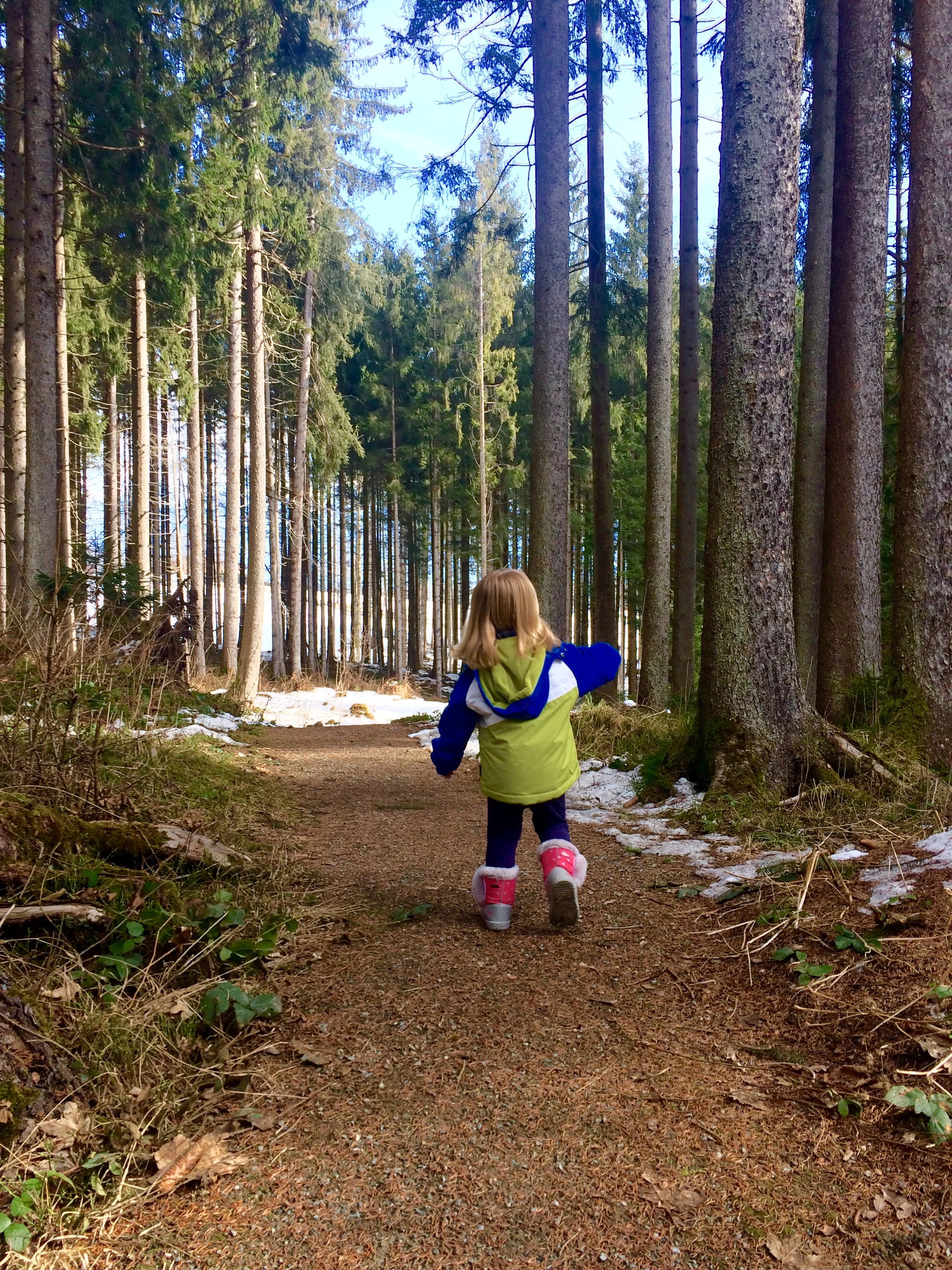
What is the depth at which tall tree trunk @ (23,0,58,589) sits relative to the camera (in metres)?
8.38

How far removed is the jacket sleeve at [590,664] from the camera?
3.56m

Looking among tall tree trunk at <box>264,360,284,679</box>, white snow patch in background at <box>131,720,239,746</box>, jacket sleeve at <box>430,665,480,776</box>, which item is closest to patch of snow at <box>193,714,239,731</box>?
white snow patch in background at <box>131,720,239,746</box>

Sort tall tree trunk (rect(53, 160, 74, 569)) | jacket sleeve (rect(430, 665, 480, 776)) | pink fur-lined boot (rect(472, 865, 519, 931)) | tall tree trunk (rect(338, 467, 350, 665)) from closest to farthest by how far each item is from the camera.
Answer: pink fur-lined boot (rect(472, 865, 519, 931)) → jacket sleeve (rect(430, 665, 480, 776)) → tall tree trunk (rect(53, 160, 74, 569)) → tall tree trunk (rect(338, 467, 350, 665))

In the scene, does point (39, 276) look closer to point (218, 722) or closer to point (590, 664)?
point (218, 722)

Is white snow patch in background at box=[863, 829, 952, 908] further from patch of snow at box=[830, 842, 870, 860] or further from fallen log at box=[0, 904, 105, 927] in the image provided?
fallen log at box=[0, 904, 105, 927]

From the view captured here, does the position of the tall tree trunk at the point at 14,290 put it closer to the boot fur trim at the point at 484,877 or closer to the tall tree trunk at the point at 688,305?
the boot fur trim at the point at 484,877

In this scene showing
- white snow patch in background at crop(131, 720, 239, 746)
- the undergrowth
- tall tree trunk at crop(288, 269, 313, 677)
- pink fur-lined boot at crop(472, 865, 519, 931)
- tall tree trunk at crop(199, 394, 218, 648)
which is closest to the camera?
the undergrowth

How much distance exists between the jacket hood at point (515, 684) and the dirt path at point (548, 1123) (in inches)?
38.6

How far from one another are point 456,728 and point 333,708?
10.9m

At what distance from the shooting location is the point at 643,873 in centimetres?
411

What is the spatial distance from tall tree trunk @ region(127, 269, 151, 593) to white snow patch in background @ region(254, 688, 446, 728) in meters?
3.15

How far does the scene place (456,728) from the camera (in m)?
3.51

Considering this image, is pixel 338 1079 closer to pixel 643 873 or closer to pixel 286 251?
pixel 643 873

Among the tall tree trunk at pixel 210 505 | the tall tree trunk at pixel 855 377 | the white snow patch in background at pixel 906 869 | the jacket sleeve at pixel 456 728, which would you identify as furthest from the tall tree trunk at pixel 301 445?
the white snow patch in background at pixel 906 869
